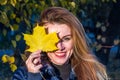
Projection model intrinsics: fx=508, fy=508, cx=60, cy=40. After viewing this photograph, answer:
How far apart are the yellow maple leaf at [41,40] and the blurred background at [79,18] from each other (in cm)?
71

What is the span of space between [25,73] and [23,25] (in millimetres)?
1158

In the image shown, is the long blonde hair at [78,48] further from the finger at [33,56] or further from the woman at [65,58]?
the finger at [33,56]

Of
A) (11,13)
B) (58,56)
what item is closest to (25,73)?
(58,56)

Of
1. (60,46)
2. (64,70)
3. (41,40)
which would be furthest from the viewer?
(64,70)

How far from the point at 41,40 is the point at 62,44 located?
0.21m

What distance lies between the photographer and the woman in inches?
125

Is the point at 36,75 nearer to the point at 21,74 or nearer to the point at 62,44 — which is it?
the point at 21,74

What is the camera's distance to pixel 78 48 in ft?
11.3

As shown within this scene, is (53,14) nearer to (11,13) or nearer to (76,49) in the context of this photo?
(76,49)

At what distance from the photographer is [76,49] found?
3.43 metres

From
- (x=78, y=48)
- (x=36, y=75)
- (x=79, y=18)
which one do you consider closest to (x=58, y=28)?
(x=78, y=48)

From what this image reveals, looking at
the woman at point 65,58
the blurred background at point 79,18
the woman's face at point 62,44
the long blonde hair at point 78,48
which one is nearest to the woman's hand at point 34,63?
the woman at point 65,58

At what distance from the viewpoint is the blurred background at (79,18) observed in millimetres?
3975

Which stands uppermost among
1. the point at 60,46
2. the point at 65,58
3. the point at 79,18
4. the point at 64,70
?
the point at 60,46
